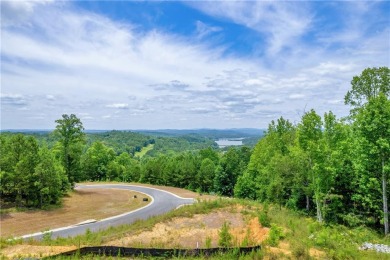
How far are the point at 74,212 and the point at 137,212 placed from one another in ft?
20.0

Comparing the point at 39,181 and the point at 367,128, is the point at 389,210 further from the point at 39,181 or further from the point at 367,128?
the point at 39,181

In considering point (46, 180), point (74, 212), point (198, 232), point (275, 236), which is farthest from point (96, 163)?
point (275, 236)

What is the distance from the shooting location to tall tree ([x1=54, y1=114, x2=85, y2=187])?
1483 inches

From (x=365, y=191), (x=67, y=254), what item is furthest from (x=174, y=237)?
(x=365, y=191)

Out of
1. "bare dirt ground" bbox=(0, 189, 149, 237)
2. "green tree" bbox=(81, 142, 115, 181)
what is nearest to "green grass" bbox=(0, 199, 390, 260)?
"bare dirt ground" bbox=(0, 189, 149, 237)

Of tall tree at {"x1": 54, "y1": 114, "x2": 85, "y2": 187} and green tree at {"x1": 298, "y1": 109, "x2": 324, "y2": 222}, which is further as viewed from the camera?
tall tree at {"x1": 54, "y1": 114, "x2": 85, "y2": 187}

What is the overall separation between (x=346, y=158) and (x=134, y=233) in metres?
16.9

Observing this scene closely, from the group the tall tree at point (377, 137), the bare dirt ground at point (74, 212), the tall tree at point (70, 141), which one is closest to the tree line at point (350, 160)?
the tall tree at point (377, 137)

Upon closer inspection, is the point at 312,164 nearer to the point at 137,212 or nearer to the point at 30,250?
the point at 137,212

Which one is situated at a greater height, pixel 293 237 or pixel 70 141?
pixel 70 141

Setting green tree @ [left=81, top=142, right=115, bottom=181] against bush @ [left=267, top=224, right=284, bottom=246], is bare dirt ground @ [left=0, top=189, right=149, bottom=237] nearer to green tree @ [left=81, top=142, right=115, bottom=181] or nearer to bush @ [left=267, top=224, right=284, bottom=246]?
bush @ [left=267, top=224, right=284, bottom=246]

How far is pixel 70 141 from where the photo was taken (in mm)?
37906

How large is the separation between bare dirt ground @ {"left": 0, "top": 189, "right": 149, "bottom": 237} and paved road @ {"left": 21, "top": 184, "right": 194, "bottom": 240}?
1313 millimetres

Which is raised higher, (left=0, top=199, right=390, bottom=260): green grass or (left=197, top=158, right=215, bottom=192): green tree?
(left=0, top=199, right=390, bottom=260): green grass
